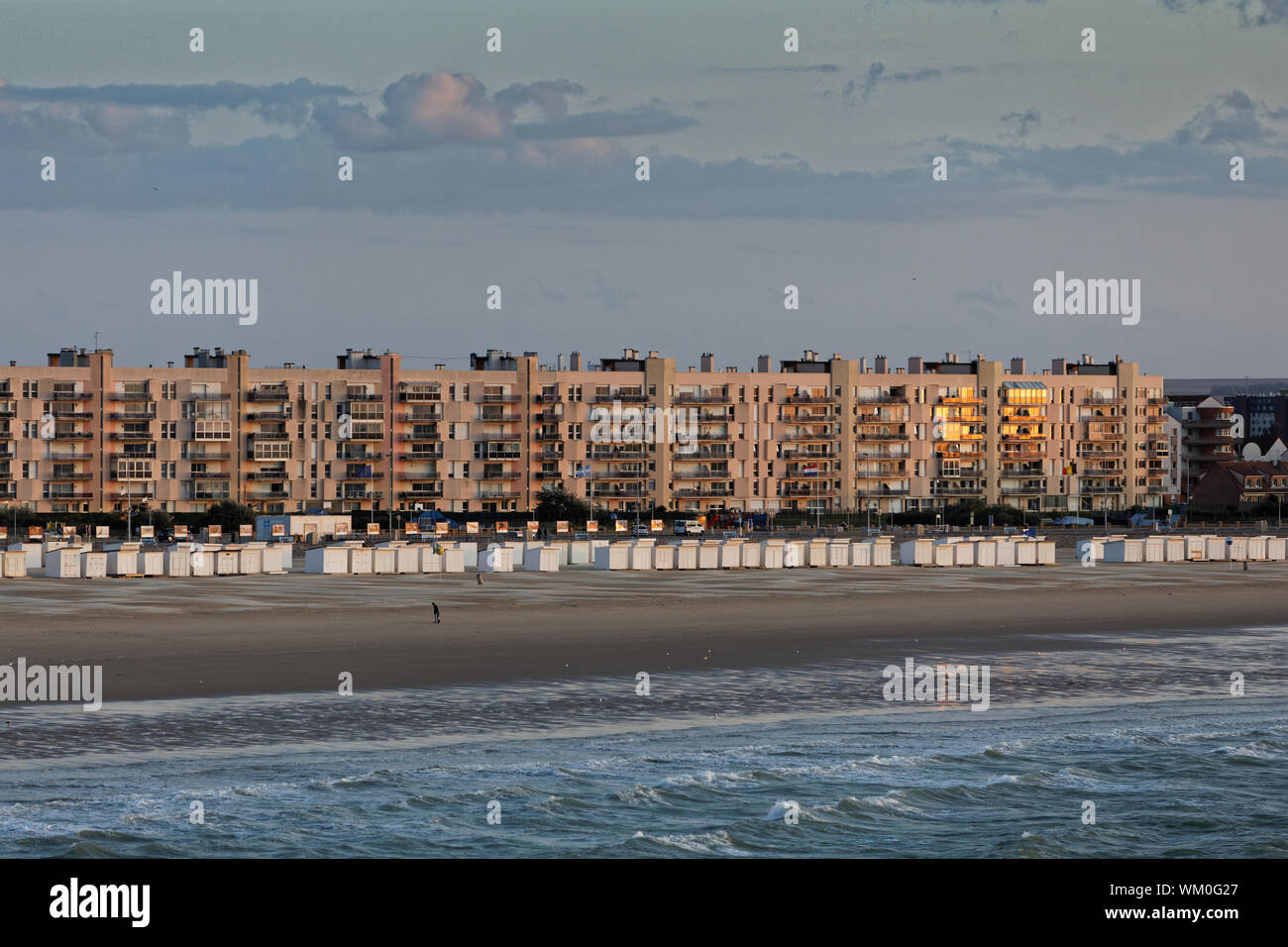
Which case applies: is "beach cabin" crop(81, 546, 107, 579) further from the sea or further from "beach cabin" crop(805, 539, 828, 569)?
the sea

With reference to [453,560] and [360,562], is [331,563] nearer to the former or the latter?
[360,562]

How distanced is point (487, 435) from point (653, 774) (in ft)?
515

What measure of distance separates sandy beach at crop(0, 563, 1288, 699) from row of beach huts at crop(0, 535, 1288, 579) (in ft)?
6.30

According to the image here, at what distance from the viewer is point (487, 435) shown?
589ft

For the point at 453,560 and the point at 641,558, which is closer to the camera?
the point at 453,560

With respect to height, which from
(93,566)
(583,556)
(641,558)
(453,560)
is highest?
(93,566)

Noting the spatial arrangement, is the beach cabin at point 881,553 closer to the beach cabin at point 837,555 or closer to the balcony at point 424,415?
the beach cabin at point 837,555

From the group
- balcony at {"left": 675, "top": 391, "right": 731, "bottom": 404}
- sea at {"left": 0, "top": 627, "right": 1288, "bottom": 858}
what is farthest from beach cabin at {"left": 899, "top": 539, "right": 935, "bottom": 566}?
balcony at {"left": 675, "top": 391, "right": 731, "bottom": 404}

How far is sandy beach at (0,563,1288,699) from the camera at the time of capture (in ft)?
115

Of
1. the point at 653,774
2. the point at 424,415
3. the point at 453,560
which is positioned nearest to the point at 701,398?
the point at 424,415

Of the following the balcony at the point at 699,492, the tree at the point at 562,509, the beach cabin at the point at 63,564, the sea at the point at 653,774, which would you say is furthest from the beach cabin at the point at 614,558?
the balcony at the point at 699,492

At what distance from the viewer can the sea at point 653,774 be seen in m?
20.3

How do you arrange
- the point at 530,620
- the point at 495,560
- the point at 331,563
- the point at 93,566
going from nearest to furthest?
the point at 530,620 → the point at 93,566 → the point at 331,563 → the point at 495,560
